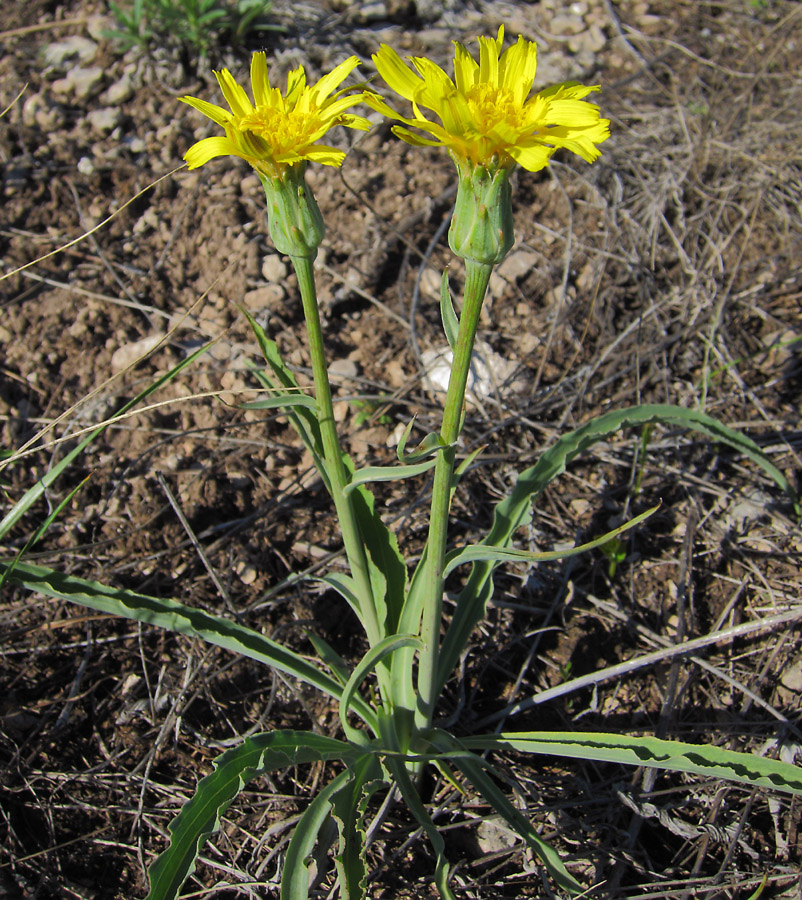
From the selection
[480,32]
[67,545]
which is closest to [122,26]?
[480,32]

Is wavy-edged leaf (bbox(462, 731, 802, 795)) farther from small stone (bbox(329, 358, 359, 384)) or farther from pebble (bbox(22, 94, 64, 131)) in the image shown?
pebble (bbox(22, 94, 64, 131))

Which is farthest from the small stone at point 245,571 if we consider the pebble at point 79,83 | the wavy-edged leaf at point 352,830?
the pebble at point 79,83

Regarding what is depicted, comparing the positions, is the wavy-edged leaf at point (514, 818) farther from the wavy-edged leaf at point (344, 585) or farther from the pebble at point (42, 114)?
the pebble at point (42, 114)

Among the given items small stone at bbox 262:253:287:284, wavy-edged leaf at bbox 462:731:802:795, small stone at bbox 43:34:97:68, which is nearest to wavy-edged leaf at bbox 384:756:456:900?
wavy-edged leaf at bbox 462:731:802:795

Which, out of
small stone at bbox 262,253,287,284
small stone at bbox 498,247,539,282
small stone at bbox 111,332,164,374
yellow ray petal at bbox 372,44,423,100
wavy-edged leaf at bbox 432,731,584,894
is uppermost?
yellow ray petal at bbox 372,44,423,100

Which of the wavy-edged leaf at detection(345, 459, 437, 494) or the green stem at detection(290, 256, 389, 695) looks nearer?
the wavy-edged leaf at detection(345, 459, 437, 494)

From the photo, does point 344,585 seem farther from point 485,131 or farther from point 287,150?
point 485,131

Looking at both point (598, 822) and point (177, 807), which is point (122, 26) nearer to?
point (177, 807)
